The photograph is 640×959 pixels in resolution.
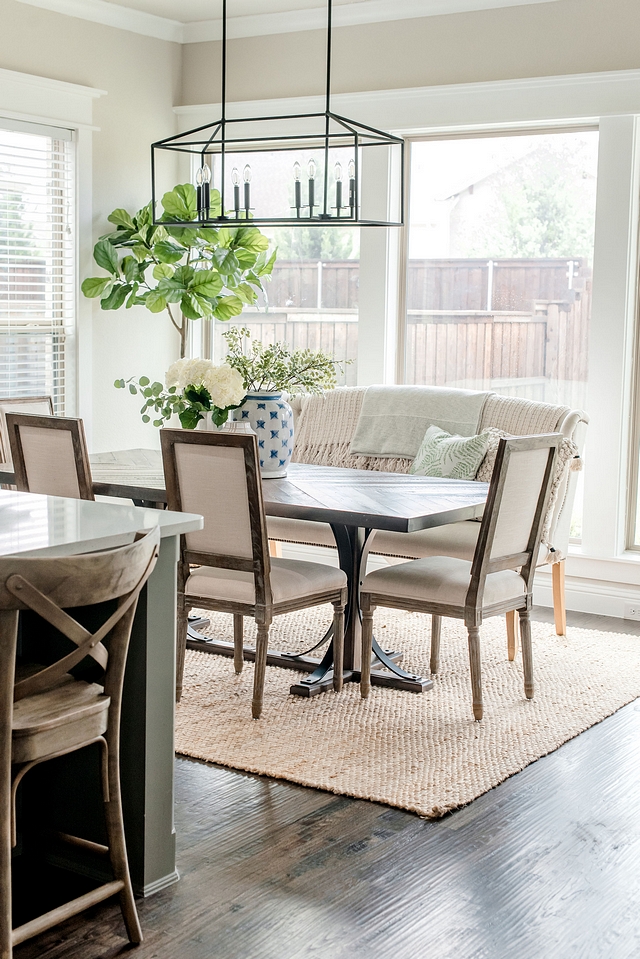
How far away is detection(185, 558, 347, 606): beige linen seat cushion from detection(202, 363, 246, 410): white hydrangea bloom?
67cm

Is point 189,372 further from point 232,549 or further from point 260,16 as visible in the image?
point 260,16

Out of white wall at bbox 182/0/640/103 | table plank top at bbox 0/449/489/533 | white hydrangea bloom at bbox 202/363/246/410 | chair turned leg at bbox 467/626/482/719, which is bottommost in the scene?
chair turned leg at bbox 467/626/482/719

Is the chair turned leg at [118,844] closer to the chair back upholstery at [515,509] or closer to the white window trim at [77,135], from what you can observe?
the chair back upholstery at [515,509]

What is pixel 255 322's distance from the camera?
6559 mm

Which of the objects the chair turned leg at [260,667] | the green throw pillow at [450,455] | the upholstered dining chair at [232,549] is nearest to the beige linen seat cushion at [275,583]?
the upholstered dining chair at [232,549]

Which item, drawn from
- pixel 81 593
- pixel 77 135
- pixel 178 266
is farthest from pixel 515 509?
pixel 77 135

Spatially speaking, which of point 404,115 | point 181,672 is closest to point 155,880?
point 181,672

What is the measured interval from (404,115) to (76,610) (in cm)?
401

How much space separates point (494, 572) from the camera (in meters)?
3.78

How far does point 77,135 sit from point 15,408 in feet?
5.48

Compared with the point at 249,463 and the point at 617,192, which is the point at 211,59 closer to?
the point at 617,192

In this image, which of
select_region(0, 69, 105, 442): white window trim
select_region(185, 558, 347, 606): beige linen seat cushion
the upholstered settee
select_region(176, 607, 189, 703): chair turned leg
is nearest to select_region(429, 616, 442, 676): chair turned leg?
the upholstered settee

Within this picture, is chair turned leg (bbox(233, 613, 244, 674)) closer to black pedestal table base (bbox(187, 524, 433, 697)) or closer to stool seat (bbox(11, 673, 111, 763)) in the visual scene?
black pedestal table base (bbox(187, 524, 433, 697))

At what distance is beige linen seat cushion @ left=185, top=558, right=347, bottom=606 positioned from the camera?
3713 mm
